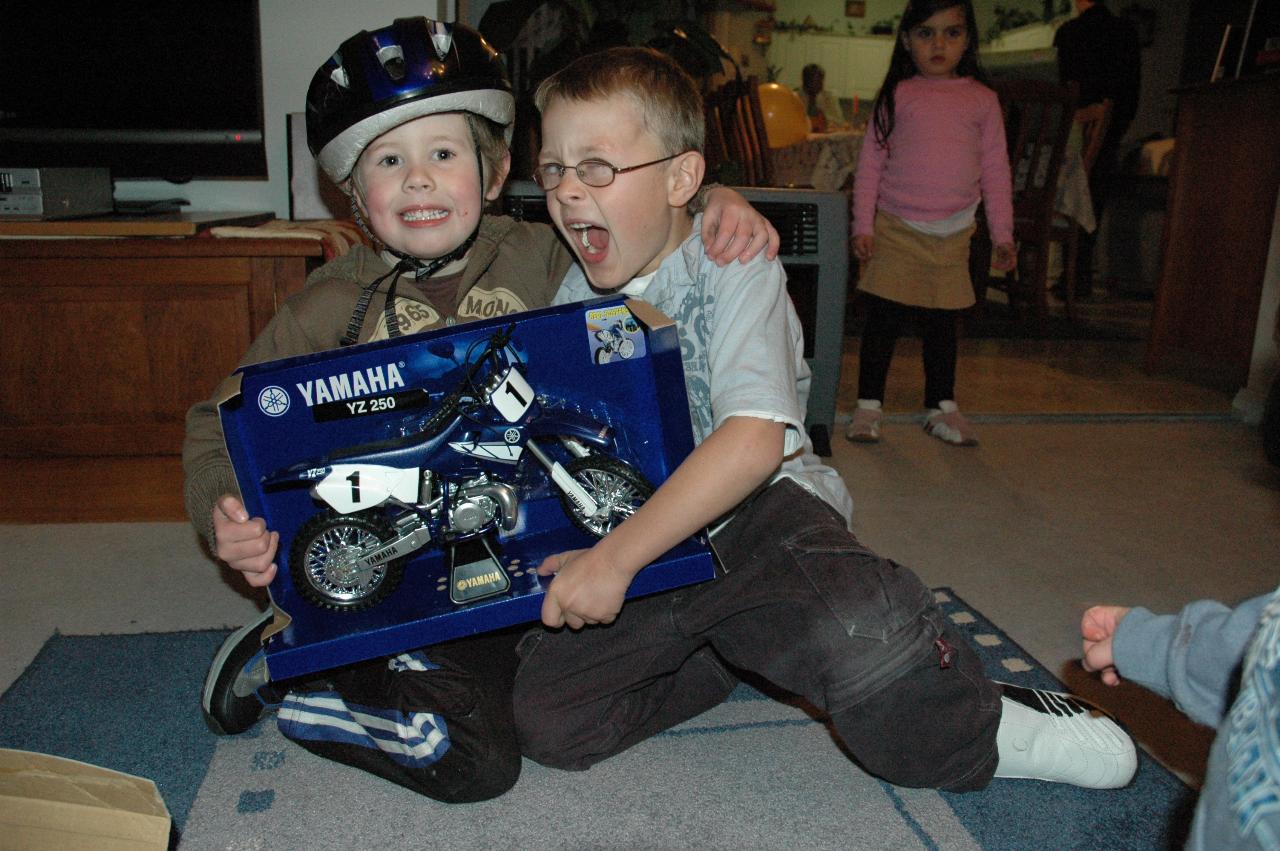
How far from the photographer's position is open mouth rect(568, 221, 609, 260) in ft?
3.59

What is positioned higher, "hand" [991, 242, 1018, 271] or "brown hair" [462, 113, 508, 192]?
"brown hair" [462, 113, 508, 192]

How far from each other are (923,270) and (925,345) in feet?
0.67

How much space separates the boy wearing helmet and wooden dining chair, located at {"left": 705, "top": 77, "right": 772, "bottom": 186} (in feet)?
5.97

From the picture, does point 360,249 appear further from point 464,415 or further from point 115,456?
point 115,456

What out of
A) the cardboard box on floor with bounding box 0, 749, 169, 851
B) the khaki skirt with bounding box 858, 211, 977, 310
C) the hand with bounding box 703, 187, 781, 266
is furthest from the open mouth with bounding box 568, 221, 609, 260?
the khaki skirt with bounding box 858, 211, 977, 310

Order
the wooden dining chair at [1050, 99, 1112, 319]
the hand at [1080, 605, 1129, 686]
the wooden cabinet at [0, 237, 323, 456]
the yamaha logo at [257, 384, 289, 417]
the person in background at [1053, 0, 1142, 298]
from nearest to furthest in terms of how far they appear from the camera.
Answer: the hand at [1080, 605, 1129, 686] → the yamaha logo at [257, 384, 289, 417] → the wooden cabinet at [0, 237, 323, 456] → the wooden dining chair at [1050, 99, 1112, 319] → the person in background at [1053, 0, 1142, 298]

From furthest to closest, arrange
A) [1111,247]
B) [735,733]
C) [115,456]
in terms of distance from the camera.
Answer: [1111,247], [115,456], [735,733]

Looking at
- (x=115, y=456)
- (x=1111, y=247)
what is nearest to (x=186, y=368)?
(x=115, y=456)

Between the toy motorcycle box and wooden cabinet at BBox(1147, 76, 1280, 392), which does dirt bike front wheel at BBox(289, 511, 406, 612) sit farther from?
wooden cabinet at BBox(1147, 76, 1280, 392)

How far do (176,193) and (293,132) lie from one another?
0.43 m

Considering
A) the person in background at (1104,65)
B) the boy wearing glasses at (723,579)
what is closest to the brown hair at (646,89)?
the boy wearing glasses at (723,579)

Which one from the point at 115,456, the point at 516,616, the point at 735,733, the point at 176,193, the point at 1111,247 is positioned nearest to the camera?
the point at 516,616

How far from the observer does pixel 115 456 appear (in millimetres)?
2168

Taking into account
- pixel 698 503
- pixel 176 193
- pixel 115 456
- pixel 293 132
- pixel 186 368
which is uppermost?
pixel 293 132
